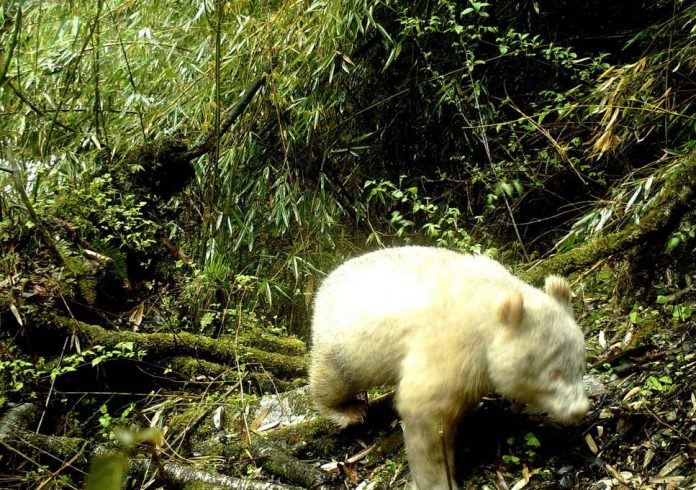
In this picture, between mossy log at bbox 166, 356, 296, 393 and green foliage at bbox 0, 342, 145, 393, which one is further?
mossy log at bbox 166, 356, 296, 393

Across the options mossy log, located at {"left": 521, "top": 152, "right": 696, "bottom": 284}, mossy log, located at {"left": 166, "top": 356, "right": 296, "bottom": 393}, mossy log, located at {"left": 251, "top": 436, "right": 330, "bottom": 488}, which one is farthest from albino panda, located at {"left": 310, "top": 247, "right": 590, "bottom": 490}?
mossy log, located at {"left": 166, "top": 356, "right": 296, "bottom": 393}

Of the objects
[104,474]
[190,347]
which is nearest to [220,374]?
[190,347]

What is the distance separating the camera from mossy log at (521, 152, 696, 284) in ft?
11.8

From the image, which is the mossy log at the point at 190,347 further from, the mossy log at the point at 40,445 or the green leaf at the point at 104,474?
the green leaf at the point at 104,474

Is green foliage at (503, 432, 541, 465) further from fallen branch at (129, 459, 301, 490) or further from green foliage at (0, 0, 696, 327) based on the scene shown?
green foliage at (0, 0, 696, 327)

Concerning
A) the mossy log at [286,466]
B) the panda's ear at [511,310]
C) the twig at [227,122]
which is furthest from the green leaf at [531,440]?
the twig at [227,122]

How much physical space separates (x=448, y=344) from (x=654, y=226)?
1680 mm

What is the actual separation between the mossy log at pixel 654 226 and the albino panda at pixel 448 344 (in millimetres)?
706

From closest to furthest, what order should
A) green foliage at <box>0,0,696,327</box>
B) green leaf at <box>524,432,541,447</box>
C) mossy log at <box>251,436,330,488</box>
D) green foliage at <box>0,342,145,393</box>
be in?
green leaf at <box>524,432,541,447</box> → mossy log at <box>251,436,330,488</box> → green foliage at <box>0,342,145,393</box> → green foliage at <box>0,0,696,327</box>

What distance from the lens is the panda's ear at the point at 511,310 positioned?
9.42 ft

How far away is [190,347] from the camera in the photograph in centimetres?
460

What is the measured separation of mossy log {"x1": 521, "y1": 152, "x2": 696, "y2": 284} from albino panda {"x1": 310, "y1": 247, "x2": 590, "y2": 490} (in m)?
0.71

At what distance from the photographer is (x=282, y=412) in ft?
13.0

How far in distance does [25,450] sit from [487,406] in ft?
8.98
